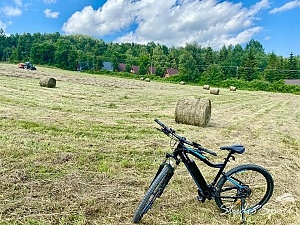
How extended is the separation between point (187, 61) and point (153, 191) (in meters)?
66.9

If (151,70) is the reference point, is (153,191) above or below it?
below

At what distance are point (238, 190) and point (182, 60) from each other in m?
68.3

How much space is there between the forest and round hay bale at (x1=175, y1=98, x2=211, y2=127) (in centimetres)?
3963

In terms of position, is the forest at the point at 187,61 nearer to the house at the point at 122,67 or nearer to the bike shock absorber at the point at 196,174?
the house at the point at 122,67

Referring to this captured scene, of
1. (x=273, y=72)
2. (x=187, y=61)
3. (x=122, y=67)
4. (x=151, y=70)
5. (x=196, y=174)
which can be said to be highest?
(x=187, y=61)

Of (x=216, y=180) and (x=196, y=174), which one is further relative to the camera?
(x=216, y=180)

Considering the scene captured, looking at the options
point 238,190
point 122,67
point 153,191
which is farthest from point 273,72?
point 153,191

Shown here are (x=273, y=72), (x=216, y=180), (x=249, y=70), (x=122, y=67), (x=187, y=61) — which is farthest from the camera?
(x=122, y=67)

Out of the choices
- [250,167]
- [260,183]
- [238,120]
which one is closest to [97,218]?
[250,167]

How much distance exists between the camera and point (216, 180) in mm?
4090

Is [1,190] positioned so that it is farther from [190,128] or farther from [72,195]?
[190,128]

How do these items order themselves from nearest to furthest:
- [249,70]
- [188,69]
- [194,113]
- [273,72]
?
[194,113] < [273,72] < [249,70] < [188,69]

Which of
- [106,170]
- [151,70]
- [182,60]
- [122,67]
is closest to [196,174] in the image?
[106,170]

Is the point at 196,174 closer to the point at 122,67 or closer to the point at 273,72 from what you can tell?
the point at 273,72
